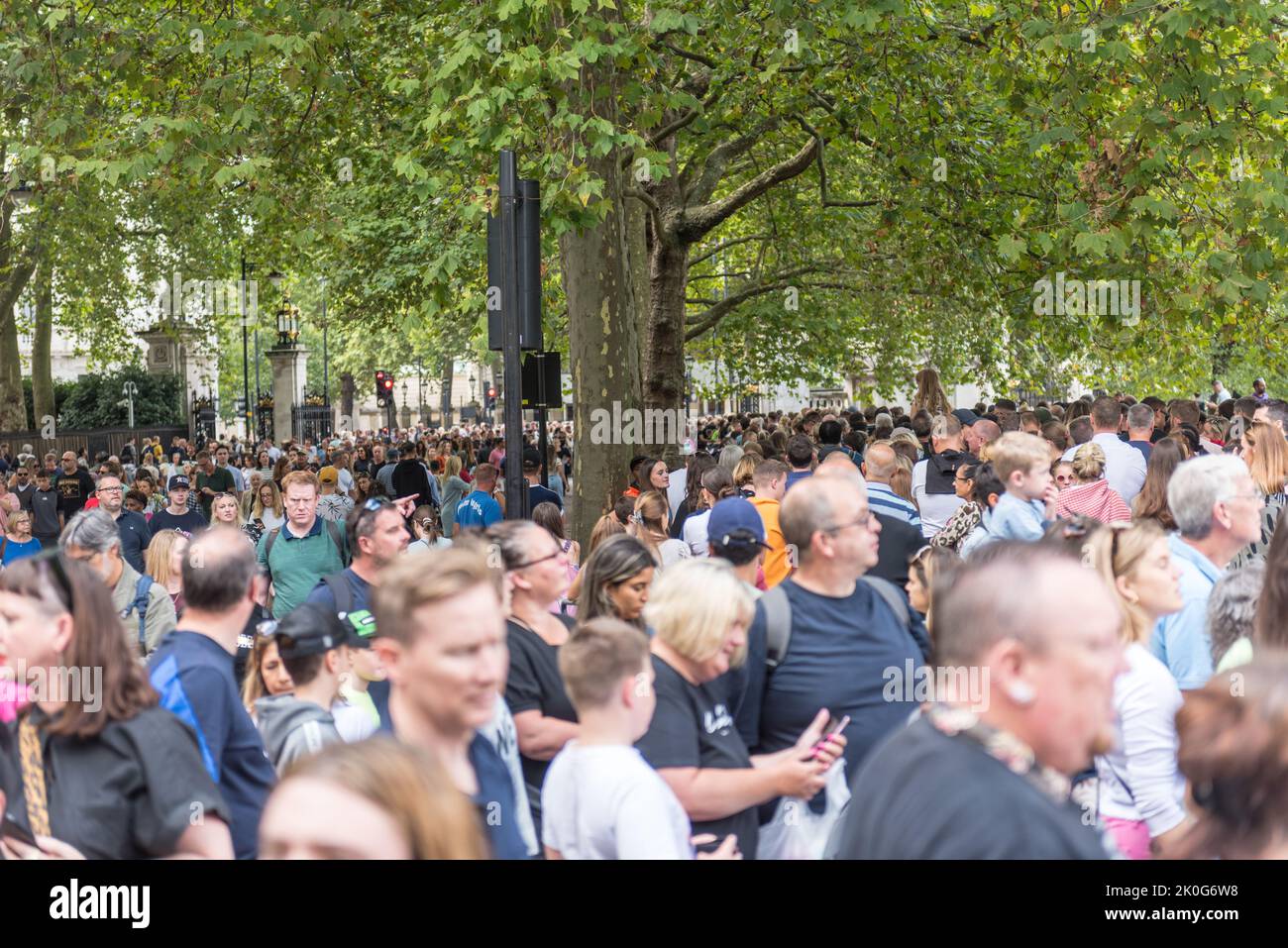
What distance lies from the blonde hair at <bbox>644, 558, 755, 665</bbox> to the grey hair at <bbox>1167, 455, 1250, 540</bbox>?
2031 mm

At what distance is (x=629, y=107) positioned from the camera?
46.2ft

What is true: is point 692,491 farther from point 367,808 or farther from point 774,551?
point 367,808

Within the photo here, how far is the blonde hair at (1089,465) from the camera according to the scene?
9.24m

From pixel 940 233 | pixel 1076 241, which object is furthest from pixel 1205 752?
pixel 940 233

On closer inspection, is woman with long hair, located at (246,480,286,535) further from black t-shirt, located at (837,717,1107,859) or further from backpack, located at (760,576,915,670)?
black t-shirt, located at (837,717,1107,859)

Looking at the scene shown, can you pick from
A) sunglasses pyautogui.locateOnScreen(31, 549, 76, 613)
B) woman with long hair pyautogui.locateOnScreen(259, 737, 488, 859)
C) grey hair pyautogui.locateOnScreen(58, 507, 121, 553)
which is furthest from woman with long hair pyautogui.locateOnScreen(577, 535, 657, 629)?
woman with long hair pyautogui.locateOnScreen(259, 737, 488, 859)

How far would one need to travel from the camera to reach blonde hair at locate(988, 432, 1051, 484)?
7.75 meters

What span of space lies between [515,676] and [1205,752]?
2.70m

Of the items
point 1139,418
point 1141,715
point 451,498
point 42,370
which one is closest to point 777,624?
point 1141,715

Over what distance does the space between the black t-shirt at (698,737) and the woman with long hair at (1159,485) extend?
3562mm

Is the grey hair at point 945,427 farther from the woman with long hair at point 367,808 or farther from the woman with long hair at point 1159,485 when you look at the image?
the woman with long hair at point 367,808

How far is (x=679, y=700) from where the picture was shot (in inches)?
174

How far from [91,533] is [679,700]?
3823 millimetres
